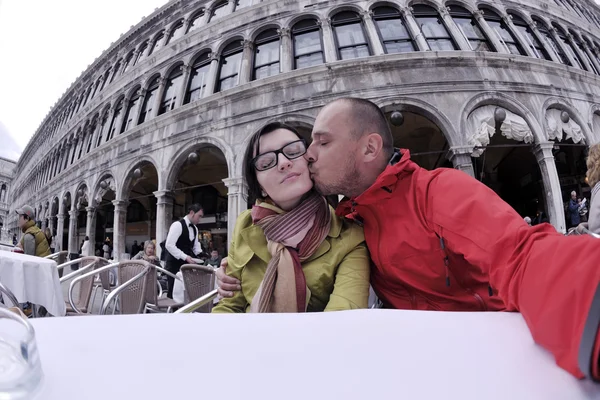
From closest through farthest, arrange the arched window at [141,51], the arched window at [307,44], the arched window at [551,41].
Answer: the arched window at [307,44] → the arched window at [551,41] → the arched window at [141,51]

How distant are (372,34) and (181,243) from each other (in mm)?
9403

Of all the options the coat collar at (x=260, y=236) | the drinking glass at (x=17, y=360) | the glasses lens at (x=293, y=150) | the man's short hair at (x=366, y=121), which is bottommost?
the drinking glass at (x=17, y=360)

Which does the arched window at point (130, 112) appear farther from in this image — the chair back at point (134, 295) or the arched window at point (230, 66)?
the chair back at point (134, 295)

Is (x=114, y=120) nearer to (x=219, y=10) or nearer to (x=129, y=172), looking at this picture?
(x=129, y=172)

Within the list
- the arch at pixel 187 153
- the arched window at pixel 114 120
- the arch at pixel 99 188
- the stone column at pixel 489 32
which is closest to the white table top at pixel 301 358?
the arch at pixel 187 153

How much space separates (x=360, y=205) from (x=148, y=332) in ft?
3.52

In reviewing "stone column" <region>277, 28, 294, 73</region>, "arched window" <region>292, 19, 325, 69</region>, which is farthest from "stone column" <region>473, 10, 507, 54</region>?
"stone column" <region>277, 28, 294, 73</region>

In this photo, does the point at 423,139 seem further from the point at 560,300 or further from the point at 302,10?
the point at 560,300

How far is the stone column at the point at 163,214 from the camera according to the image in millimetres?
10516

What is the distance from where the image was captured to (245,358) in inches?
21.5

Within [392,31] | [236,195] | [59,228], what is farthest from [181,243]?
[59,228]

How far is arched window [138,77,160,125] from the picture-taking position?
1294cm

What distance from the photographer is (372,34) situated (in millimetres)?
9969

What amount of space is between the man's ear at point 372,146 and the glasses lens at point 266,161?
0.50 meters
